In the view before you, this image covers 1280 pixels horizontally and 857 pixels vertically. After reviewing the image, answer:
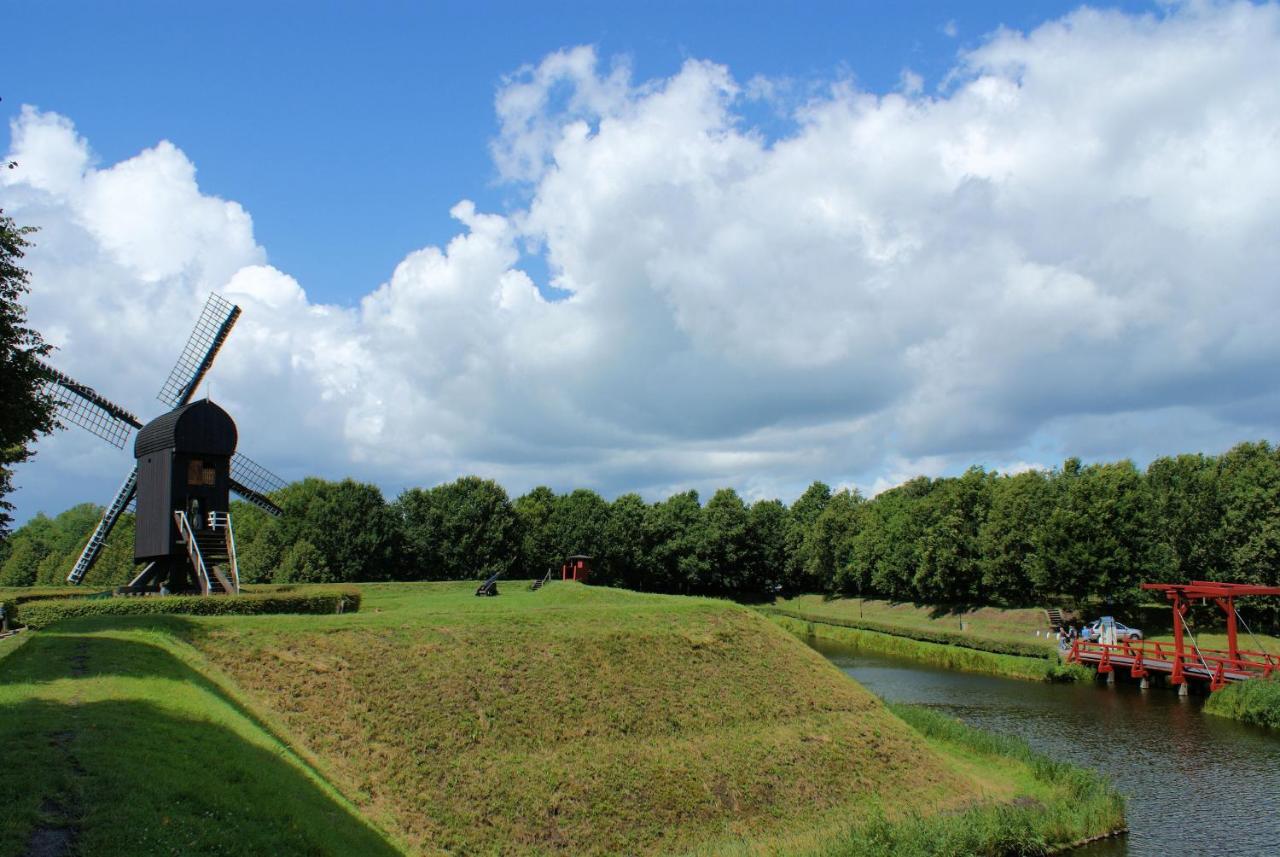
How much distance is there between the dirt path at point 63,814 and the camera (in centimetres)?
1096

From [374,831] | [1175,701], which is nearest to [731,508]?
[1175,701]

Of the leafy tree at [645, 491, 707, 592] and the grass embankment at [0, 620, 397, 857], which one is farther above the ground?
the leafy tree at [645, 491, 707, 592]

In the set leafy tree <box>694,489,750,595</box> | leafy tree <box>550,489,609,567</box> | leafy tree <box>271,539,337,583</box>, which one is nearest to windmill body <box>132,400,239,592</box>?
leafy tree <box>271,539,337,583</box>

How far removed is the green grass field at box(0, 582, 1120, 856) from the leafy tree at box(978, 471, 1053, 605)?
46.2 m

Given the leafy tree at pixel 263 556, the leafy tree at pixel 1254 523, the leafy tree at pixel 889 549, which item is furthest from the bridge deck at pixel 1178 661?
the leafy tree at pixel 263 556

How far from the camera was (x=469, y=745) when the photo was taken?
23328mm

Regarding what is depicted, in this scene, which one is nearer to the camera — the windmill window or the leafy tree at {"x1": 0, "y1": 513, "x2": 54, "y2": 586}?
the windmill window

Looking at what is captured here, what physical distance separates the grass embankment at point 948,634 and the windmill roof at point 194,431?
4674 centimetres

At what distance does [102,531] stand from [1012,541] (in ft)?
224

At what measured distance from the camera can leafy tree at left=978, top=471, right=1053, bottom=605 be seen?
7262cm

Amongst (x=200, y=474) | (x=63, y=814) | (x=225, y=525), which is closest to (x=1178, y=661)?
(x=225, y=525)

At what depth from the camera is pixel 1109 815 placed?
24.6m

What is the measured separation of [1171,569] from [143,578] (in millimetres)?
71360

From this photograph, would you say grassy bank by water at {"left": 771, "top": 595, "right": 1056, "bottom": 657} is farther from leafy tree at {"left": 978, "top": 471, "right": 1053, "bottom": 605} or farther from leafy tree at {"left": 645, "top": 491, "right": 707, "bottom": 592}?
leafy tree at {"left": 645, "top": 491, "right": 707, "bottom": 592}
